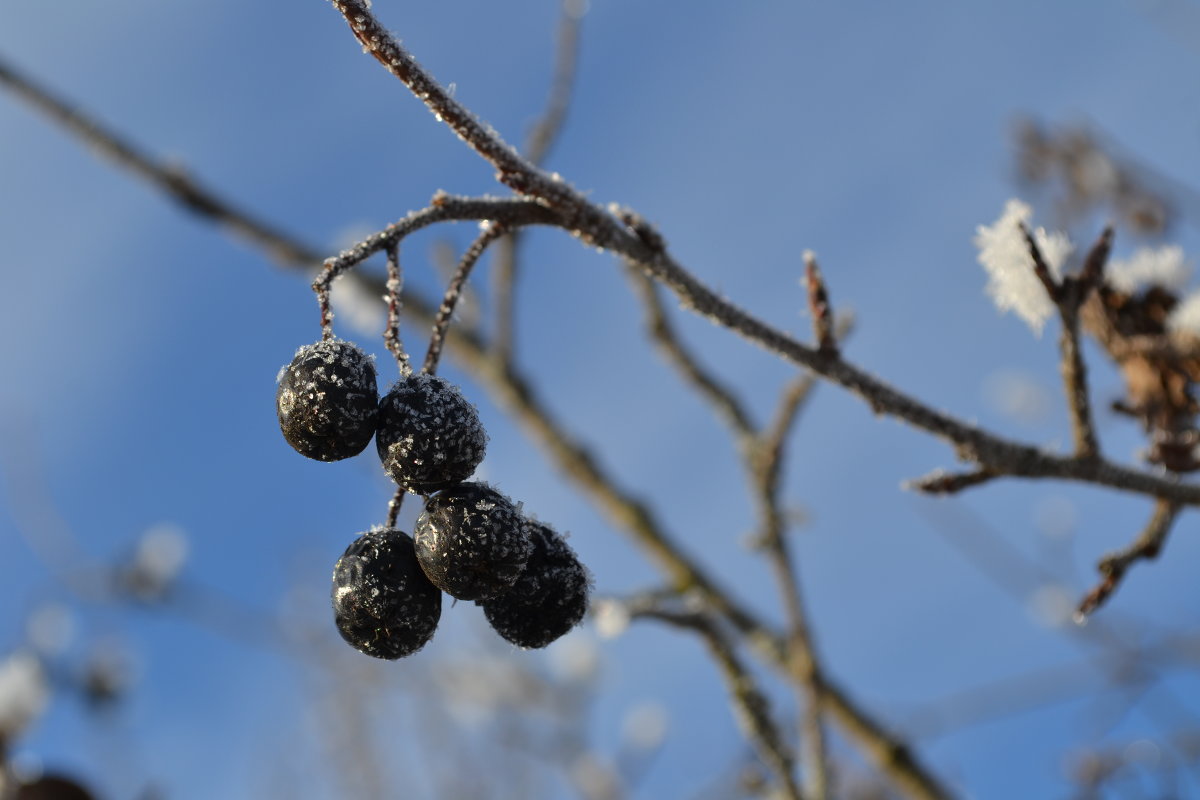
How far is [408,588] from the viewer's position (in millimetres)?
1383

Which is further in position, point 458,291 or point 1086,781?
point 1086,781

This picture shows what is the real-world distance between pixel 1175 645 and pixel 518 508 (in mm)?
4253

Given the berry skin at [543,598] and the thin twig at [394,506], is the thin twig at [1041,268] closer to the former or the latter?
the berry skin at [543,598]

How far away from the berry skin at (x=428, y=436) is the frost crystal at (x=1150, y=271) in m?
1.50

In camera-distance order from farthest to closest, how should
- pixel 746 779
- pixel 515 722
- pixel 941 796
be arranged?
pixel 515 722 → pixel 941 796 → pixel 746 779

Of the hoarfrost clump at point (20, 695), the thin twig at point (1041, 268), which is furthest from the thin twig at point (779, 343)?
the hoarfrost clump at point (20, 695)

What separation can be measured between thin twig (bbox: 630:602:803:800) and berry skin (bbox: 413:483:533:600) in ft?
2.72

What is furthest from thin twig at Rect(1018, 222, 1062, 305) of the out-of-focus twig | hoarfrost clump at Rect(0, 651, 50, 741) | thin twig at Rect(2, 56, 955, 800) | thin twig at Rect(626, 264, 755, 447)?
hoarfrost clump at Rect(0, 651, 50, 741)

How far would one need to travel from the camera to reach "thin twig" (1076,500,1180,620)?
181 centimetres

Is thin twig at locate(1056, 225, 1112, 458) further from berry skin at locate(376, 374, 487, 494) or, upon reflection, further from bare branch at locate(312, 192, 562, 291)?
berry skin at locate(376, 374, 487, 494)

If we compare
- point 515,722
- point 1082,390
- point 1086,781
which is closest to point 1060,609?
point 1086,781

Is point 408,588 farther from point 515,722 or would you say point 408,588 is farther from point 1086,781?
point 515,722

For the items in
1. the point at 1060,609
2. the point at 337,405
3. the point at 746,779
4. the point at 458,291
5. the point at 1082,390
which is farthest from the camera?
the point at 1060,609

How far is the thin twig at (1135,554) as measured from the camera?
181 centimetres
